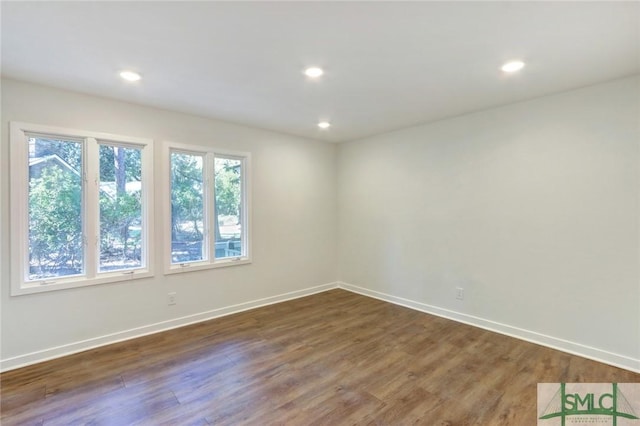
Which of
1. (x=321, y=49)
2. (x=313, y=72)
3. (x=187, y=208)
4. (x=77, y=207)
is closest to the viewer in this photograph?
(x=321, y=49)

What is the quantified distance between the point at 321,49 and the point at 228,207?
8.51 ft

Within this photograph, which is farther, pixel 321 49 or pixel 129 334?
pixel 129 334

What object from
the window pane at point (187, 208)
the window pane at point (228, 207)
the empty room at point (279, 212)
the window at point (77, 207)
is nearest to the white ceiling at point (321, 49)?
the empty room at point (279, 212)

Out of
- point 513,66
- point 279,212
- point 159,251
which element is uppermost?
point 513,66

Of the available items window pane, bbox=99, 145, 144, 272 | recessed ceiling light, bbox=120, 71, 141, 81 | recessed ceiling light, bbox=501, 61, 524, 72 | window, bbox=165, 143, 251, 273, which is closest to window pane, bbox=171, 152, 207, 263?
window, bbox=165, 143, 251, 273

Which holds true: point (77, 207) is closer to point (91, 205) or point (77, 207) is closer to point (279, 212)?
point (91, 205)

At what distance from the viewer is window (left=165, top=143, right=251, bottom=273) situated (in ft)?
11.9

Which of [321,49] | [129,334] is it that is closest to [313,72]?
[321,49]

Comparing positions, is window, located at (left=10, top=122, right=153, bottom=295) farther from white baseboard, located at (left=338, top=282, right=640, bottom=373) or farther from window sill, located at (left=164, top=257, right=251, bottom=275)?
white baseboard, located at (left=338, top=282, right=640, bottom=373)

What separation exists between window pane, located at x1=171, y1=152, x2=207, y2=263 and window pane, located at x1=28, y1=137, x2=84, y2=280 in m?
0.90

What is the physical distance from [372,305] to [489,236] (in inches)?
73.8

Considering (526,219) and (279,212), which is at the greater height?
(279,212)

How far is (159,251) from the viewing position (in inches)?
136

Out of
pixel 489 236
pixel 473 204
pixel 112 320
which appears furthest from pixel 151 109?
pixel 489 236
